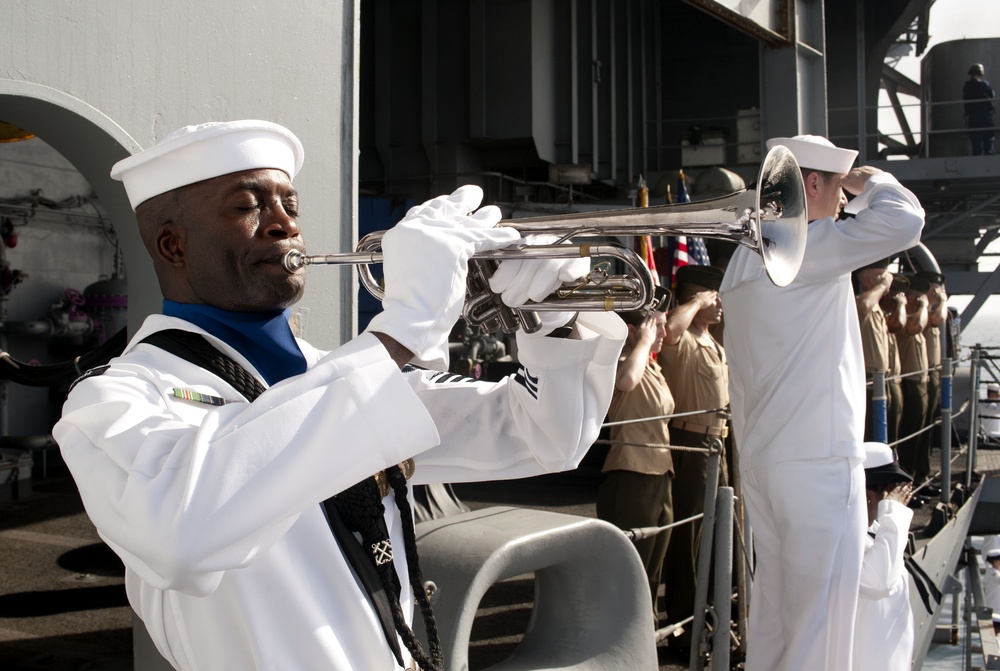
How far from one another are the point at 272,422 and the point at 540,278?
709 mm

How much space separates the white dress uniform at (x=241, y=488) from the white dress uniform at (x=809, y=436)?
195 cm

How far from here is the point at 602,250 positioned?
6.46 feet

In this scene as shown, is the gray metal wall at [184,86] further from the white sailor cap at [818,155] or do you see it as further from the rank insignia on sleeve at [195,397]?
the white sailor cap at [818,155]

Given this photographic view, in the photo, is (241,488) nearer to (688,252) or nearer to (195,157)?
(195,157)

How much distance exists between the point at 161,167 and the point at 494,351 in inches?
325

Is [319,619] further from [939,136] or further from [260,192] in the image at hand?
[939,136]

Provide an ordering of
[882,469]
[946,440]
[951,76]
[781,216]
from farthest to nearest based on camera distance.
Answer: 1. [951,76]
2. [946,440]
3. [882,469]
4. [781,216]

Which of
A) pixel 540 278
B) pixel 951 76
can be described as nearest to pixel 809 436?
pixel 540 278

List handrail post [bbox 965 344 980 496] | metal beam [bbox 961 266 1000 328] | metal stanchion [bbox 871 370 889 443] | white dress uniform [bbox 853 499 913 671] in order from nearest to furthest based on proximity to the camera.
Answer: white dress uniform [bbox 853 499 913 671] → metal stanchion [bbox 871 370 889 443] → handrail post [bbox 965 344 980 496] → metal beam [bbox 961 266 1000 328]

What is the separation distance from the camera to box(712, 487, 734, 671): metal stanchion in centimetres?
346

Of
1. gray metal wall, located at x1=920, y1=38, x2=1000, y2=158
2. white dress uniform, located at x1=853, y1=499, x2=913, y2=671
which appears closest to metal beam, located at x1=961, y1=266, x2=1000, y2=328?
gray metal wall, located at x1=920, y1=38, x2=1000, y2=158

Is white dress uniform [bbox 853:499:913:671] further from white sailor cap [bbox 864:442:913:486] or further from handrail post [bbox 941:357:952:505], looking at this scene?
handrail post [bbox 941:357:952:505]

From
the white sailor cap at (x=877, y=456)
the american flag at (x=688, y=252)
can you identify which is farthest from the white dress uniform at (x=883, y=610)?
the american flag at (x=688, y=252)

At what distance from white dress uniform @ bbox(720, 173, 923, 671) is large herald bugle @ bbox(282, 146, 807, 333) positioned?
1.27m
